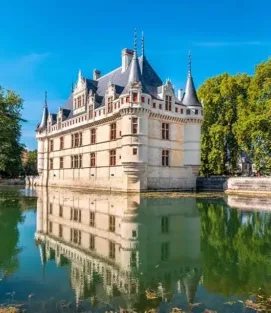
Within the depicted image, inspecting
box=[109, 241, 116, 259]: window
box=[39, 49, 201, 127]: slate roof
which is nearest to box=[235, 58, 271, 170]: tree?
box=[39, 49, 201, 127]: slate roof

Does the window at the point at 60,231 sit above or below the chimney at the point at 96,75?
below

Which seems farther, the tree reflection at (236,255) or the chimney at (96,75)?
the chimney at (96,75)

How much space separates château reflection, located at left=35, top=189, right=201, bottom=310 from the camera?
5191 mm

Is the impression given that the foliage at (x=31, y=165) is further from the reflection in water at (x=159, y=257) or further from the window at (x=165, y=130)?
the reflection in water at (x=159, y=257)

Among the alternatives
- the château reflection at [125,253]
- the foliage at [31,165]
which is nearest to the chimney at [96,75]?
the château reflection at [125,253]

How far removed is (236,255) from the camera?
7.48 m

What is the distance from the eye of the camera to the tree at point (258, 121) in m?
28.4

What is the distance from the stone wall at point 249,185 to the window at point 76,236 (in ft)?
67.2

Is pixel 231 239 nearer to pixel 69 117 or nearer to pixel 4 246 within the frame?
pixel 4 246

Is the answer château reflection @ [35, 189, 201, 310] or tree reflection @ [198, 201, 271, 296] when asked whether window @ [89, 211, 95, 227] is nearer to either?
château reflection @ [35, 189, 201, 310]

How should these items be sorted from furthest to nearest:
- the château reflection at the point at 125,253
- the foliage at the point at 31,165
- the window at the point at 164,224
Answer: the foliage at the point at 31,165 → the window at the point at 164,224 → the château reflection at the point at 125,253

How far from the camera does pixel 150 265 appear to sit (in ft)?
21.7

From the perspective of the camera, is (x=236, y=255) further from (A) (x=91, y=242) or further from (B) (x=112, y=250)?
(A) (x=91, y=242)

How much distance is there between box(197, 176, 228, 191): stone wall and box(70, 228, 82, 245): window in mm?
22780
